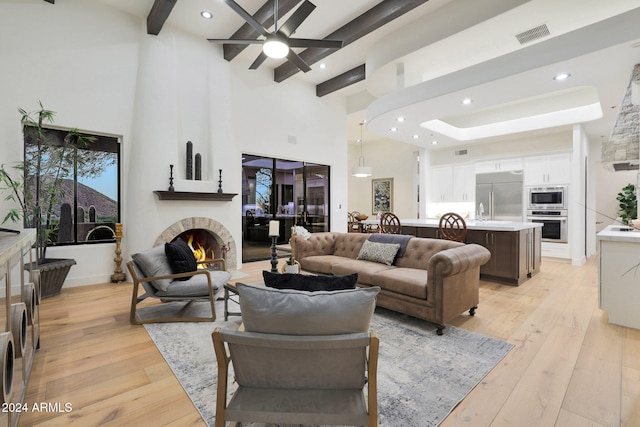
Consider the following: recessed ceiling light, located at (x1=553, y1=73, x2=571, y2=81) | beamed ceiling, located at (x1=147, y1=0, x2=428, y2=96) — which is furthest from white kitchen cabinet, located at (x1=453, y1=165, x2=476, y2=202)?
beamed ceiling, located at (x1=147, y1=0, x2=428, y2=96)

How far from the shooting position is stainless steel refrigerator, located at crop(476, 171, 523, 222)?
6812 mm

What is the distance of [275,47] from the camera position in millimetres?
3293

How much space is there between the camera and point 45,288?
375 cm

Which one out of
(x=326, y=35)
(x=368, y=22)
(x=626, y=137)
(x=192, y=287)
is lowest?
(x=192, y=287)

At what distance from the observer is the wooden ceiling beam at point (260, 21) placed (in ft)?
13.4

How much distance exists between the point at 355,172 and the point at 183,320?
6444 millimetres

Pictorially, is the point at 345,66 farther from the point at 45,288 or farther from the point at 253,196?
the point at 45,288

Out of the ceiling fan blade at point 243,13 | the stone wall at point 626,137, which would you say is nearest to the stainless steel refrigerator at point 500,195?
the stone wall at point 626,137

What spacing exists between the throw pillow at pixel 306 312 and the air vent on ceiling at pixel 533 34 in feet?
14.4

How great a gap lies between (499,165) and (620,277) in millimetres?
4723

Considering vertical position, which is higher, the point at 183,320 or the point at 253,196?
the point at 253,196

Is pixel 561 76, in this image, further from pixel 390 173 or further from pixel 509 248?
pixel 390 173

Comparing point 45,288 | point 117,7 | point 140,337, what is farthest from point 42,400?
point 117,7

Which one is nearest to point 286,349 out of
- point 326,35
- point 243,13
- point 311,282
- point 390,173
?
point 311,282
